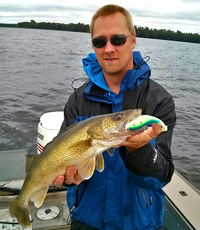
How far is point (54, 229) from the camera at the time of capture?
11.5 feet

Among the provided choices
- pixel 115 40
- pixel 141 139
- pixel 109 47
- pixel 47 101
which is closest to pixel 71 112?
pixel 109 47

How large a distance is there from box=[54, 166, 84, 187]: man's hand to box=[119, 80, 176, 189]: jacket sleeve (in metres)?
0.56

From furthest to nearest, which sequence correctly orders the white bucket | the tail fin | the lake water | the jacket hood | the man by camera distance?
the lake water < the white bucket < the jacket hood < the tail fin < the man

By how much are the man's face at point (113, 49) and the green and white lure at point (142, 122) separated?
0.99 m

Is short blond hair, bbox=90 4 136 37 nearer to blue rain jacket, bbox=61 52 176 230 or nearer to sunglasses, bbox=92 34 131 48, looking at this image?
sunglasses, bbox=92 34 131 48

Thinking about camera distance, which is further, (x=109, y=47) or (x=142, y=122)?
(x=109, y=47)

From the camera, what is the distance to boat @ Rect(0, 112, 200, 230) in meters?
3.55

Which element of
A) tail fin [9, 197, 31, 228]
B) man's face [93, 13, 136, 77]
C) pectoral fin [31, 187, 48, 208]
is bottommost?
tail fin [9, 197, 31, 228]

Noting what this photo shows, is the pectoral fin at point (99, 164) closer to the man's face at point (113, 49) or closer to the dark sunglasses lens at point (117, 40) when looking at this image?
the man's face at point (113, 49)

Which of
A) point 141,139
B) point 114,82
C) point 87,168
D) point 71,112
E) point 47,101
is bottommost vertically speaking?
A: point 47,101

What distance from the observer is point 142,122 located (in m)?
2.09

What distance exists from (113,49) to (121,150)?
49.3 inches

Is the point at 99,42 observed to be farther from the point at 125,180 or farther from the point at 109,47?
the point at 125,180

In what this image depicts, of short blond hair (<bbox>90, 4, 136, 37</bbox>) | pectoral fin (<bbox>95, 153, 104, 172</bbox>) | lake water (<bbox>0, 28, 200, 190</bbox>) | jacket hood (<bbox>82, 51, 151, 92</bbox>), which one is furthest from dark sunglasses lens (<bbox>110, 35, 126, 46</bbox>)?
lake water (<bbox>0, 28, 200, 190</bbox>)
